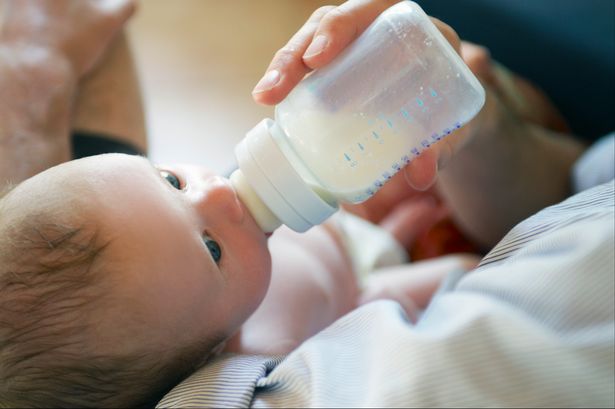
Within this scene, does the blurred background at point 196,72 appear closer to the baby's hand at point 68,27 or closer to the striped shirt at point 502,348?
the baby's hand at point 68,27

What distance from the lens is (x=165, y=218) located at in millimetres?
639

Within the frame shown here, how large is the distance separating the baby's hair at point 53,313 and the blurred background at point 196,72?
0.52 m

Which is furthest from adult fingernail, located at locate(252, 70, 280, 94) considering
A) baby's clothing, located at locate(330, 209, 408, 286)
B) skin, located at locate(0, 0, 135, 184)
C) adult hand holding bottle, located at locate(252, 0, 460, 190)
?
baby's clothing, located at locate(330, 209, 408, 286)

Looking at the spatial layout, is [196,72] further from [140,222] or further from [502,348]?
[502,348]

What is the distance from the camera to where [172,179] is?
0.71 meters

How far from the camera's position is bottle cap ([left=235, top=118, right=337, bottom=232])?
634 mm

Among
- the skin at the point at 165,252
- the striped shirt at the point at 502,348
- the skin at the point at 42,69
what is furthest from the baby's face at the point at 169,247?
the skin at the point at 42,69

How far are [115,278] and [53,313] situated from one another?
0.06 m

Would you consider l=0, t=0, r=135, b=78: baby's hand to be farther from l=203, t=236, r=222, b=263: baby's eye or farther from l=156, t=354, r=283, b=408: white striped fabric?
l=156, t=354, r=283, b=408: white striped fabric

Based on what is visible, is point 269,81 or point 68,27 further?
point 68,27

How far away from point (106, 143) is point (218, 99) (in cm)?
42

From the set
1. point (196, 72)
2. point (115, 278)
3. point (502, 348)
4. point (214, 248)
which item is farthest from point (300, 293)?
point (196, 72)

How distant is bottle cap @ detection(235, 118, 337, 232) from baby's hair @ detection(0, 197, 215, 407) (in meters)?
0.16

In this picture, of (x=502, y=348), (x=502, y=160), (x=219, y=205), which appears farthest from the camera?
(x=502, y=160)
